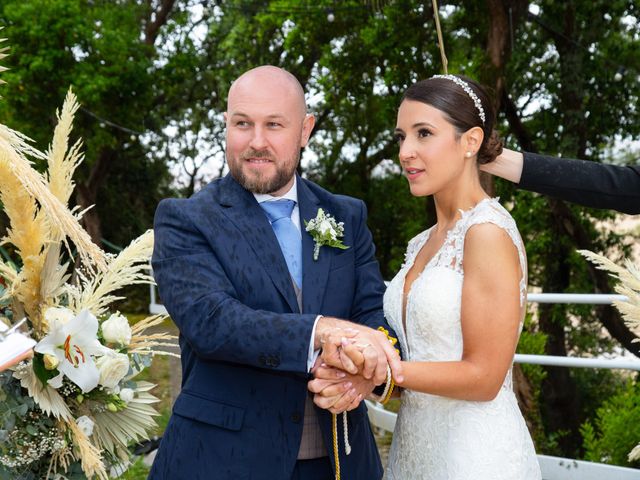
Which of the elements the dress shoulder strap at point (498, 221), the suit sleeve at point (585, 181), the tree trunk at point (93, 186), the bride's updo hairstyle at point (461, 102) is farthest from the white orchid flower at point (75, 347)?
the tree trunk at point (93, 186)

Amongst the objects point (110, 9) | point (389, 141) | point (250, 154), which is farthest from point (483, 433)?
point (389, 141)

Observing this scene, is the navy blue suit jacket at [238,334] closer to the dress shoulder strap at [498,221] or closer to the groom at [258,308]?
the groom at [258,308]

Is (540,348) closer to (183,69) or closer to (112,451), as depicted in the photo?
(112,451)

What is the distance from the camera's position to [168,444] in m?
2.61

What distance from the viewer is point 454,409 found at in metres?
2.79

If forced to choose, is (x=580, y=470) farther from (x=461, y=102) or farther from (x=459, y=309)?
(x=461, y=102)

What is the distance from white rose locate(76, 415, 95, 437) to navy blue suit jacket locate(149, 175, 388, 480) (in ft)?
0.89

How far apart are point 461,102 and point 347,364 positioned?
3.43ft

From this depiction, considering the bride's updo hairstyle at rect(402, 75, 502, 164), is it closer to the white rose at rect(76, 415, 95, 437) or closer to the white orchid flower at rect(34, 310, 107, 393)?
the white orchid flower at rect(34, 310, 107, 393)

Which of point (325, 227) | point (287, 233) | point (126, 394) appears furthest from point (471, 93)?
point (126, 394)

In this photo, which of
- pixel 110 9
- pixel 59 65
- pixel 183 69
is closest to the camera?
pixel 59 65

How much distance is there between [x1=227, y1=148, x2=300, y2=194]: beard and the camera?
2736 mm

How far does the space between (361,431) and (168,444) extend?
2.23 ft

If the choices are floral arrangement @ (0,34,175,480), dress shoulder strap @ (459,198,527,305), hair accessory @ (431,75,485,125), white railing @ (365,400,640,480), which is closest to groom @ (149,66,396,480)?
floral arrangement @ (0,34,175,480)
